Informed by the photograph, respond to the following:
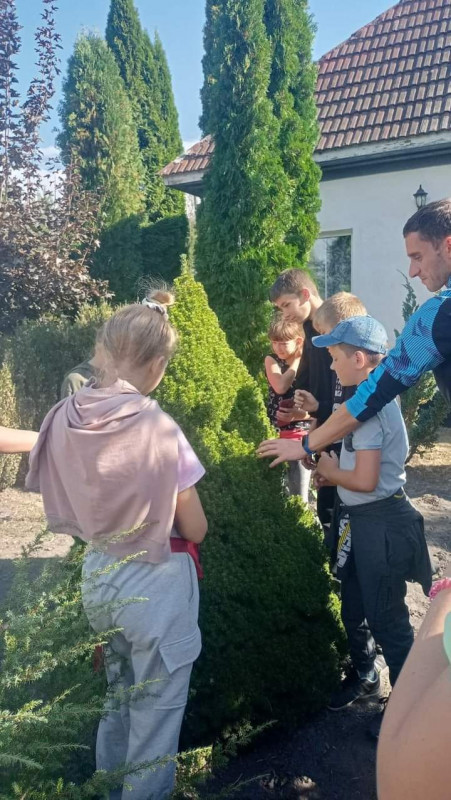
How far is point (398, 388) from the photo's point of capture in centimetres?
232

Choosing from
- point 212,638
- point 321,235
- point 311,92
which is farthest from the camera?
point 321,235

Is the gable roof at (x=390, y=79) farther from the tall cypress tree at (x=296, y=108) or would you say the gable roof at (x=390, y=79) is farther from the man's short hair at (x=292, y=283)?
the man's short hair at (x=292, y=283)

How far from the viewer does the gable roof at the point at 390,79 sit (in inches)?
385

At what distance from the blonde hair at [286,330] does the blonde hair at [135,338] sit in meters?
1.82

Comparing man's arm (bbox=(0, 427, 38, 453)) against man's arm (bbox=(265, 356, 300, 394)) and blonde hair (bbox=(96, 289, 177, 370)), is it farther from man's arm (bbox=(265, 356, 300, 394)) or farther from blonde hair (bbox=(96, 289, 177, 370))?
man's arm (bbox=(265, 356, 300, 394))

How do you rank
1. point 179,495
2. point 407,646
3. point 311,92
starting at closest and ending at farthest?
1. point 179,495
2. point 407,646
3. point 311,92

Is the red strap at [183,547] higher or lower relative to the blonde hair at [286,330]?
lower

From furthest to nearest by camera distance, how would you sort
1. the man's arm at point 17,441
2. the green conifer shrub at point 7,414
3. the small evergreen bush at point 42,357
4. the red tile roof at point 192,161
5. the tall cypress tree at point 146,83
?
the tall cypress tree at point 146,83, the red tile roof at point 192,161, the small evergreen bush at point 42,357, the green conifer shrub at point 7,414, the man's arm at point 17,441

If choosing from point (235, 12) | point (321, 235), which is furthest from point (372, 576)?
point (321, 235)

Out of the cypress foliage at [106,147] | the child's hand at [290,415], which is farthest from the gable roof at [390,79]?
the child's hand at [290,415]

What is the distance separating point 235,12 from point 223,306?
2777 mm

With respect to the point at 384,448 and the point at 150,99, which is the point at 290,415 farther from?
the point at 150,99

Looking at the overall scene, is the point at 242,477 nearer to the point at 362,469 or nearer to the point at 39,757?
the point at 362,469

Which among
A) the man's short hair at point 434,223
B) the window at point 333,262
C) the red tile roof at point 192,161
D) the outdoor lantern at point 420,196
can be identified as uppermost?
the red tile roof at point 192,161
